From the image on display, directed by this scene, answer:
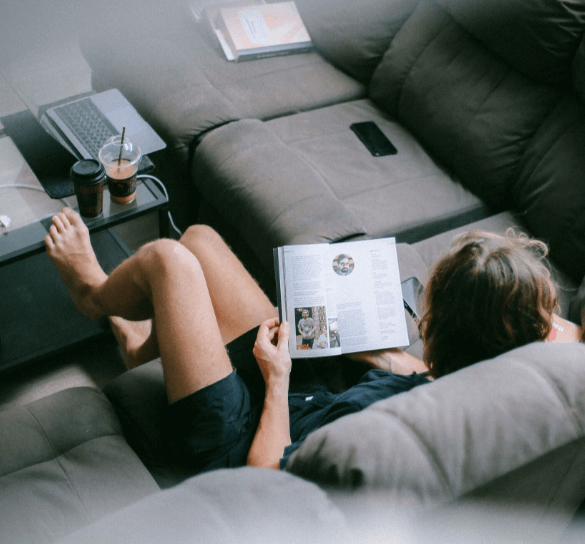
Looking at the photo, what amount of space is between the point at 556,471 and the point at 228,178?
1.21 meters

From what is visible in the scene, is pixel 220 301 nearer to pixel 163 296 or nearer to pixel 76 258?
pixel 163 296

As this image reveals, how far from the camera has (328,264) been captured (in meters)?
1.27

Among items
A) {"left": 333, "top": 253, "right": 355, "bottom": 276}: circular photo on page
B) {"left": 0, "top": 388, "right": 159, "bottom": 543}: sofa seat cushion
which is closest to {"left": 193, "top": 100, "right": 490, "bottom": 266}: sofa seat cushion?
{"left": 333, "top": 253, "right": 355, "bottom": 276}: circular photo on page

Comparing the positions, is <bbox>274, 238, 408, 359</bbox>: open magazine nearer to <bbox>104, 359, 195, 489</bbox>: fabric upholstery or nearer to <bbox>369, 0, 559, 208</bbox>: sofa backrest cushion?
<bbox>104, 359, 195, 489</bbox>: fabric upholstery

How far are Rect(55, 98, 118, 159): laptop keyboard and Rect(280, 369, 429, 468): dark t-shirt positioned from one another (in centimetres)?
84

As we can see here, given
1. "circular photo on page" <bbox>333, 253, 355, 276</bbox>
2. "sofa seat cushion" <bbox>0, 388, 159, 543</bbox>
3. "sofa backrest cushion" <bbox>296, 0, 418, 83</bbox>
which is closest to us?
"sofa seat cushion" <bbox>0, 388, 159, 543</bbox>

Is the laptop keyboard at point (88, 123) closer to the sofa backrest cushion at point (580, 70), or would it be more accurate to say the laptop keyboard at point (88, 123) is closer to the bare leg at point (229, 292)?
the bare leg at point (229, 292)

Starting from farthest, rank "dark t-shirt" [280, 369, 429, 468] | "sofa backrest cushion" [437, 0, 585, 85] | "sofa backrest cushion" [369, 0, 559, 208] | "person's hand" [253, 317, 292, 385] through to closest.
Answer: "sofa backrest cushion" [369, 0, 559, 208] → "sofa backrest cushion" [437, 0, 585, 85] → "person's hand" [253, 317, 292, 385] → "dark t-shirt" [280, 369, 429, 468]

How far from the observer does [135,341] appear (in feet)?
4.42

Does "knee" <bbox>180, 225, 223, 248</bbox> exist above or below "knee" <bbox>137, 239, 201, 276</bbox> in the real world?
below

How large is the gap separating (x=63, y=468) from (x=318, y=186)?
0.99 m

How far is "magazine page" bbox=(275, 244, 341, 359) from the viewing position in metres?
1.18

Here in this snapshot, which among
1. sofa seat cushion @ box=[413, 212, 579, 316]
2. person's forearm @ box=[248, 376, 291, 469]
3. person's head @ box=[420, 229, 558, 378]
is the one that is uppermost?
person's head @ box=[420, 229, 558, 378]

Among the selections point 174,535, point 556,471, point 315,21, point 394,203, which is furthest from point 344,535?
point 315,21
